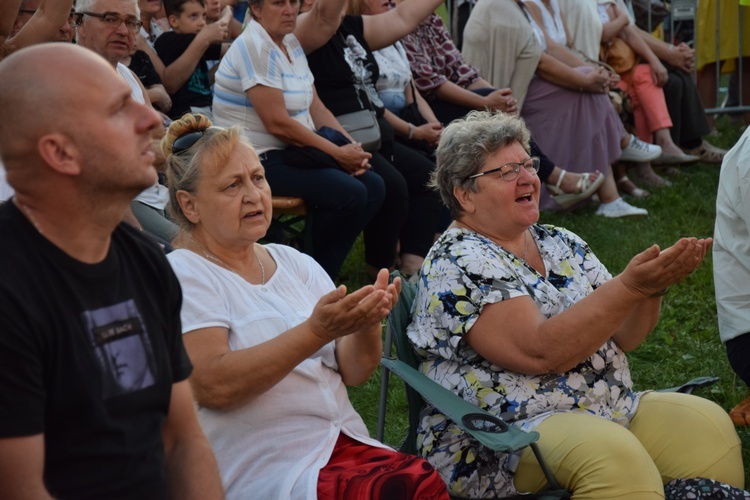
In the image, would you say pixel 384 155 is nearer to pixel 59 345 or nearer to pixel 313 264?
pixel 313 264

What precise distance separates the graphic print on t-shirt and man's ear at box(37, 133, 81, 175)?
0.85ft

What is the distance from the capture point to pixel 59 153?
1820 mm

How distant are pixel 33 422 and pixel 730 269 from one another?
294 cm

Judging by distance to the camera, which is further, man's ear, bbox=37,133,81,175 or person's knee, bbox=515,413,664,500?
person's knee, bbox=515,413,664,500

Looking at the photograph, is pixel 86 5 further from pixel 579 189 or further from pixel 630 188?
pixel 630 188

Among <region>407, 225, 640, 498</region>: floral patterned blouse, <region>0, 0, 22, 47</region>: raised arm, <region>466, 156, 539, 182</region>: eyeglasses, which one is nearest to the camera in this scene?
<region>407, 225, 640, 498</region>: floral patterned blouse

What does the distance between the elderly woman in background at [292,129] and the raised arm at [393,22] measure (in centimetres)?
49

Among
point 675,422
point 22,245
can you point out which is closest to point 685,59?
point 675,422

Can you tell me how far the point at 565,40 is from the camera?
823 centimetres

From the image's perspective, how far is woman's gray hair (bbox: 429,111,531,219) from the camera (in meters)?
3.55

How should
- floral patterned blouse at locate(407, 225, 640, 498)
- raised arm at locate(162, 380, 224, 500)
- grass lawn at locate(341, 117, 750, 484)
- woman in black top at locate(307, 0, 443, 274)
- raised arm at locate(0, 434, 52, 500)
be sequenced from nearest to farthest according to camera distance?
raised arm at locate(0, 434, 52, 500) → raised arm at locate(162, 380, 224, 500) → floral patterned blouse at locate(407, 225, 640, 498) → grass lawn at locate(341, 117, 750, 484) → woman in black top at locate(307, 0, 443, 274)

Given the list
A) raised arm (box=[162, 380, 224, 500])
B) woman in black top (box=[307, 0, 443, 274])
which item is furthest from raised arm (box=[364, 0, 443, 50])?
raised arm (box=[162, 380, 224, 500])

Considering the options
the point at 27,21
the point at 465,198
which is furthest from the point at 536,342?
the point at 27,21

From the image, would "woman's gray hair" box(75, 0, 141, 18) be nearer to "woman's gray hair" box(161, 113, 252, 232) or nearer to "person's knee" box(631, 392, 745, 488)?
"woman's gray hair" box(161, 113, 252, 232)
